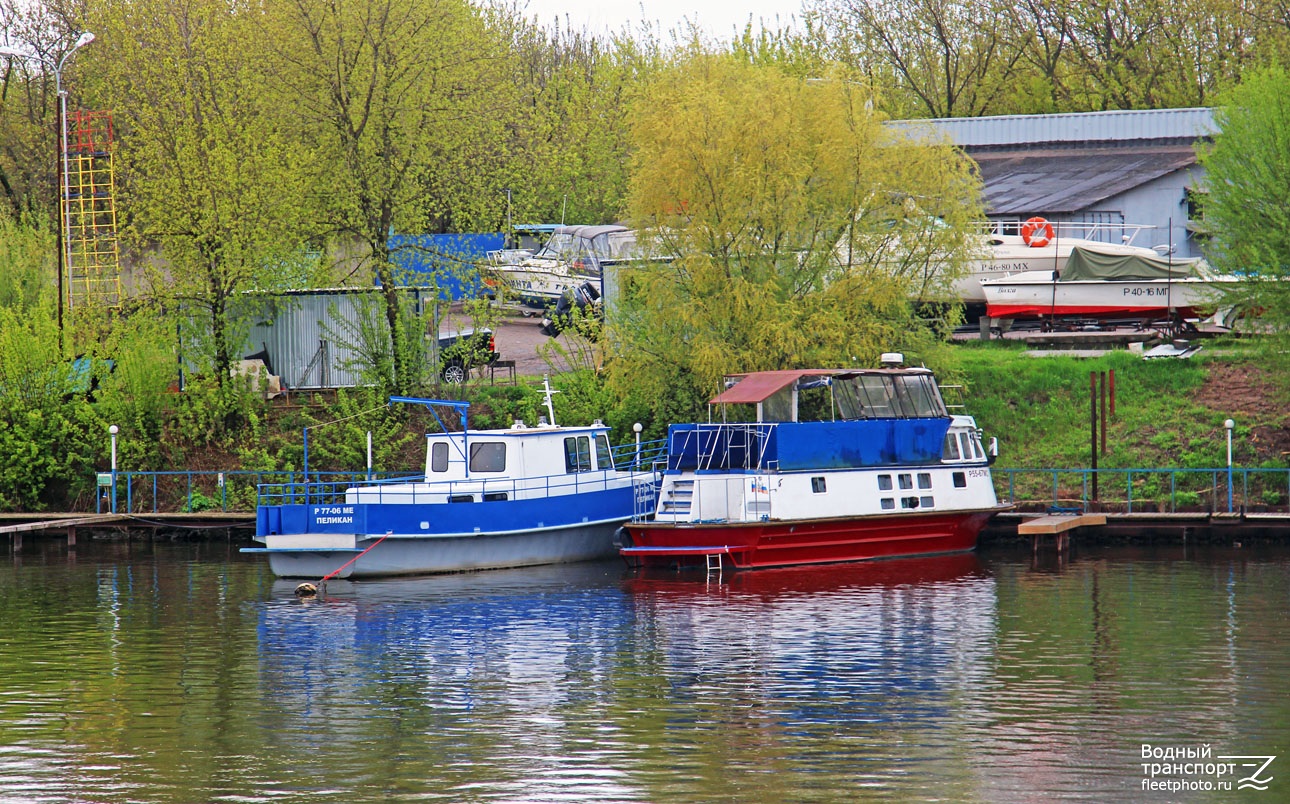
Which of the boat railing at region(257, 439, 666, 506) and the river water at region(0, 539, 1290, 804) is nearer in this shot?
the river water at region(0, 539, 1290, 804)

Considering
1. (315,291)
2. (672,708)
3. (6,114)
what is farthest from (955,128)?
(672,708)

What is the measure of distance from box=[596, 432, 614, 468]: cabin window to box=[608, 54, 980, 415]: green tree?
390 centimetres

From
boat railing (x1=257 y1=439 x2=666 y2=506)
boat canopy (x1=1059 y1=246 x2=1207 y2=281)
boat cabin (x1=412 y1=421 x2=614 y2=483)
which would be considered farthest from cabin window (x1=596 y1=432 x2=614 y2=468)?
boat canopy (x1=1059 y1=246 x2=1207 y2=281)

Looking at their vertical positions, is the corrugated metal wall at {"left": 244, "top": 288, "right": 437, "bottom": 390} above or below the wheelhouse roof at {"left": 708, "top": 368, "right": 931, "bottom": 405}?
above

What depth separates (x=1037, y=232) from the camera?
165 feet

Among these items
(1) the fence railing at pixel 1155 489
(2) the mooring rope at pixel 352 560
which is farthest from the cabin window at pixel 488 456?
(1) the fence railing at pixel 1155 489

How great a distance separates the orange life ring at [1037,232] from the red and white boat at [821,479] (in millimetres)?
12310

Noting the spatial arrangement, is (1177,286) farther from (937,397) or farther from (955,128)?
(955,128)

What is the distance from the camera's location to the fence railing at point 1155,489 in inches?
1510

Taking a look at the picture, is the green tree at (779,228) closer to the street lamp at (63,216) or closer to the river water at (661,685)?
the river water at (661,685)

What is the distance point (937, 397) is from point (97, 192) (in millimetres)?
29984

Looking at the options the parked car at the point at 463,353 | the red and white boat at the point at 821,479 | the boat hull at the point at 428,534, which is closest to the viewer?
the boat hull at the point at 428,534

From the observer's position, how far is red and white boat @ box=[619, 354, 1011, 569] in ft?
116

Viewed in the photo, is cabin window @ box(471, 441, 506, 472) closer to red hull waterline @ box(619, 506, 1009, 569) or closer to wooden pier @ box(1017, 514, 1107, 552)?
red hull waterline @ box(619, 506, 1009, 569)
